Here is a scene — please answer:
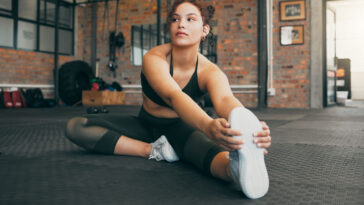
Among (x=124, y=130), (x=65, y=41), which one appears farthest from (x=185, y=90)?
(x=65, y=41)

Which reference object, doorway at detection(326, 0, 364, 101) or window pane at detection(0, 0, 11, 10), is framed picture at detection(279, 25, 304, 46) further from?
window pane at detection(0, 0, 11, 10)

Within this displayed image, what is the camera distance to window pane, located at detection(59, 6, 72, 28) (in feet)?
25.1

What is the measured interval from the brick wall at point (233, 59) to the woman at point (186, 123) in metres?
5.15

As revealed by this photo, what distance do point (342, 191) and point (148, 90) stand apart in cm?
86

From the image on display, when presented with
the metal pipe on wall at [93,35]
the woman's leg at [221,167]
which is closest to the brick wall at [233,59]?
the metal pipe on wall at [93,35]

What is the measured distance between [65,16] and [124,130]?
6876 millimetres

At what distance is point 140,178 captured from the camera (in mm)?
1263

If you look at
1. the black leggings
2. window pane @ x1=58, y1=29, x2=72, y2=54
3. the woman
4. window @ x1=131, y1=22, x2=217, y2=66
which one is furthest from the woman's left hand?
window pane @ x1=58, y1=29, x2=72, y2=54

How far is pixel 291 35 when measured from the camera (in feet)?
20.6

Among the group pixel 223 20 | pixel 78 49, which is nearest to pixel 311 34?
pixel 223 20

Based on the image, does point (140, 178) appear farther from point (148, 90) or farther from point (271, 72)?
point (271, 72)

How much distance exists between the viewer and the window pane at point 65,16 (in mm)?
7637

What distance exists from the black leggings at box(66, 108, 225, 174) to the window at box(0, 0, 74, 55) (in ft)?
18.9

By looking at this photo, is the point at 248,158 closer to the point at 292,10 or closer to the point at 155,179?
the point at 155,179
